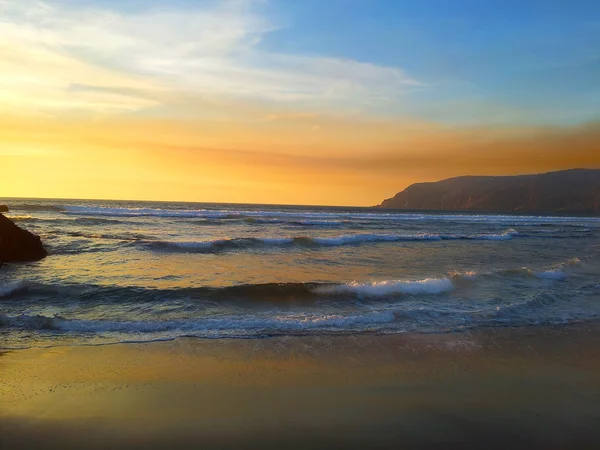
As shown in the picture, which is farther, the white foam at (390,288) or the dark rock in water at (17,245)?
the dark rock in water at (17,245)

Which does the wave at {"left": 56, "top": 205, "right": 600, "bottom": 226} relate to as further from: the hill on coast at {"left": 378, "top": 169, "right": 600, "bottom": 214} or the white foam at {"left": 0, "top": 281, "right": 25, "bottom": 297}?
the hill on coast at {"left": 378, "top": 169, "right": 600, "bottom": 214}

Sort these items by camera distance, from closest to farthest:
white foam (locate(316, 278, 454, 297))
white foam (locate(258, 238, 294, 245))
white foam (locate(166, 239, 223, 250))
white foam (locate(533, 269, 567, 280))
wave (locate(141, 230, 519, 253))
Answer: white foam (locate(316, 278, 454, 297))
white foam (locate(533, 269, 567, 280))
wave (locate(141, 230, 519, 253))
white foam (locate(166, 239, 223, 250))
white foam (locate(258, 238, 294, 245))

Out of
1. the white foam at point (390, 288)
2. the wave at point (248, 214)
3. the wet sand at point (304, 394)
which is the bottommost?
the wet sand at point (304, 394)

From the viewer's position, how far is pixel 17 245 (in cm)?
1457

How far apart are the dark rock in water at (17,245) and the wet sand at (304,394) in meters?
9.81

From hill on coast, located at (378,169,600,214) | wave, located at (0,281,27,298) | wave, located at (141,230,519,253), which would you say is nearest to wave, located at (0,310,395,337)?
wave, located at (0,281,27,298)

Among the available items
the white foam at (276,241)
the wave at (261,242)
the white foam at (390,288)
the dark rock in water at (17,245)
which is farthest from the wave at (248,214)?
the white foam at (390,288)

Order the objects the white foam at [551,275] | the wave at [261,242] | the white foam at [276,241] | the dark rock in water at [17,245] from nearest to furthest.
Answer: the white foam at [551,275] < the dark rock in water at [17,245] < the wave at [261,242] < the white foam at [276,241]

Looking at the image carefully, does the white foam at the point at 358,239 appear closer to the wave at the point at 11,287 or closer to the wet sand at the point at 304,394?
the wave at the point at 11,287

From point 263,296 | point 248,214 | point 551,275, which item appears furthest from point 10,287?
point 248,214

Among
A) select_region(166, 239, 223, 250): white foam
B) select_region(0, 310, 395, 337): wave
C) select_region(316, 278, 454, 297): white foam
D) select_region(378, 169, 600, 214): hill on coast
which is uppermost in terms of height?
select_region(378, 169, 600, 214): hill on coast

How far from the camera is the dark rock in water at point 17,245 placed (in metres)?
14.3

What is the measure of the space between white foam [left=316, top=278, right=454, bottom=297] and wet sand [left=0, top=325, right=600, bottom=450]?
3.48m

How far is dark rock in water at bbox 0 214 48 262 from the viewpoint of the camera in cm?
1427
